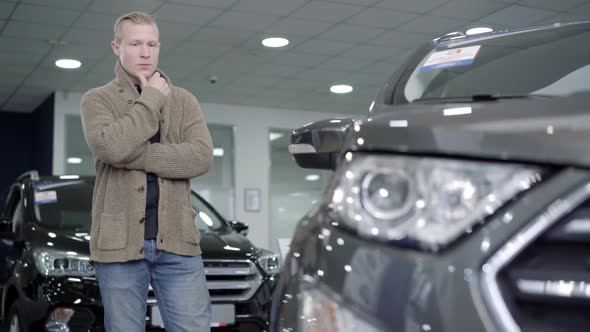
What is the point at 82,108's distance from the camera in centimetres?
242

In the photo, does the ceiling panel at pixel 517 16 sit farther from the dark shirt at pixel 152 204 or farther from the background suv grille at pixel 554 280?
the background suv grille at pixel 554 280

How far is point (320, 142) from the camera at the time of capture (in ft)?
4.77

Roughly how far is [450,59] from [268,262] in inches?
124

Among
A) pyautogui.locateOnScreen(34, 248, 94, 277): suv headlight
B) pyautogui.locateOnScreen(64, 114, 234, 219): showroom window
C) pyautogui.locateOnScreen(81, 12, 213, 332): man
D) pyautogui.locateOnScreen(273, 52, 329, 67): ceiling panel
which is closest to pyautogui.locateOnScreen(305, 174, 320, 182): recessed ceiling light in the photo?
pyautogui.locateOnScreen(64, 114, 234, 219): showroom window

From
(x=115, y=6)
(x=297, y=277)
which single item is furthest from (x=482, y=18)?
(x=297, y=277)

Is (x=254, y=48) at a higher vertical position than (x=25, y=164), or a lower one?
higher

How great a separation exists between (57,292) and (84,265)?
19 centimetres

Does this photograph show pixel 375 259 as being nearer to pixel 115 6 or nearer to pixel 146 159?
pixel 146 159

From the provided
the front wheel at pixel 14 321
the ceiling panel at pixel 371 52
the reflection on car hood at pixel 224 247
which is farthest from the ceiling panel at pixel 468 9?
the front wheel at pixel 14 321

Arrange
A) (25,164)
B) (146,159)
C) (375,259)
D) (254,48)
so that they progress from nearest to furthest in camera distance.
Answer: (375,259) → (146,159) → (254,48) → (25,164)

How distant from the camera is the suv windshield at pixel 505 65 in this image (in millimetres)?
1501

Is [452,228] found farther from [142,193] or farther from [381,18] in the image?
[381,18]

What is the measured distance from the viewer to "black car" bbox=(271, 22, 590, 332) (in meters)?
0.78

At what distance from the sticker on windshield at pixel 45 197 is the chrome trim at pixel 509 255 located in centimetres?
451
